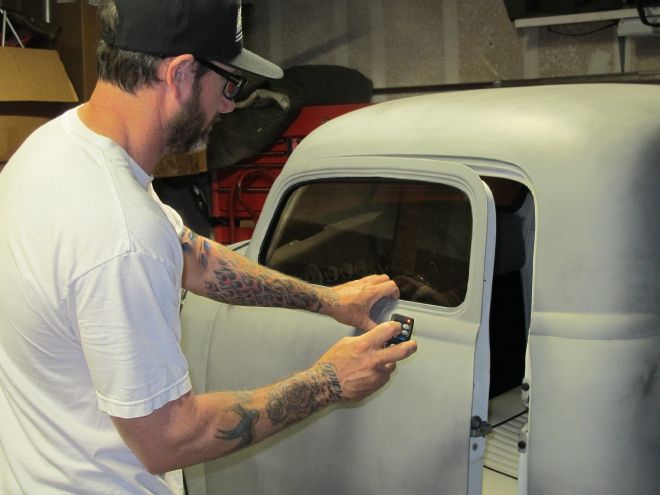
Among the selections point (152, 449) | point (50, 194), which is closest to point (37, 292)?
point (50, 194)

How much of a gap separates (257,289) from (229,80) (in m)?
0.75

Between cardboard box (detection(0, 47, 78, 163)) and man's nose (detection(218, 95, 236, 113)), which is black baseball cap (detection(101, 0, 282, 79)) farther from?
cardboard box (detection(0, 47, 78, 163))

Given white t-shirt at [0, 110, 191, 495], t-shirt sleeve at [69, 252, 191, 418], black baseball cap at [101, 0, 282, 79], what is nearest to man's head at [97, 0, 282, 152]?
black baseball cap at [101, 0, 282, 79]

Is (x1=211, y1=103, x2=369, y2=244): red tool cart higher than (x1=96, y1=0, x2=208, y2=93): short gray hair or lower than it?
lower

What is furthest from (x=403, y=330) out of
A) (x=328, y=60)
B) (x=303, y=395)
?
(x=328, y=60)

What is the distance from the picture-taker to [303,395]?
1826 millimetres

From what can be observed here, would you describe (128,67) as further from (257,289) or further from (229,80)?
(257,289)

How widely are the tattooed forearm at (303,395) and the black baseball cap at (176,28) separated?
72cm

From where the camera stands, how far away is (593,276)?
181 cm

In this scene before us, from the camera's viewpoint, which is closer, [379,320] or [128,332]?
[128,332]

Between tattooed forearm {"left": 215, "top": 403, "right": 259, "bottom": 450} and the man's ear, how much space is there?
66 cm

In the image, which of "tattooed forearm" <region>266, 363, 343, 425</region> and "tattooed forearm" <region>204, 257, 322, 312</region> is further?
"tattooed forearm" <region>204, 257, 322, 312</region>

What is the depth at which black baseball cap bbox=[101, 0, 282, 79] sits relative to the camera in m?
1.62

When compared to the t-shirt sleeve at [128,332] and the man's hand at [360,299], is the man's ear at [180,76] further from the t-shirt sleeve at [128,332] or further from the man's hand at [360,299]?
the man's hand at [360,299]
